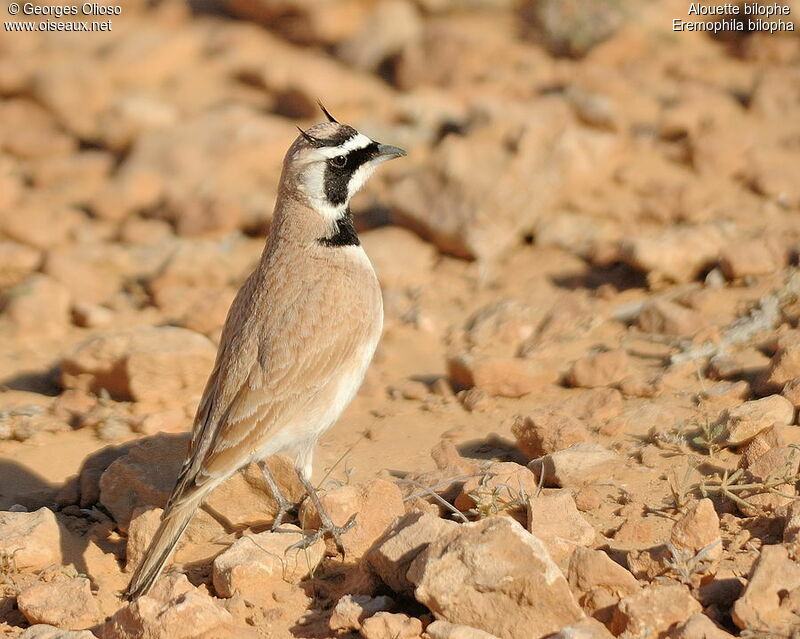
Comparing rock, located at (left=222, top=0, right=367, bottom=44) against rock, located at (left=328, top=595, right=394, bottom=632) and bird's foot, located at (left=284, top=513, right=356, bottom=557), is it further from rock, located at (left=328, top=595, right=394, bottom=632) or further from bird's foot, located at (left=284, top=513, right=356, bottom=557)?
rock, located at (left=328, top=595, right=394, bottom=632)

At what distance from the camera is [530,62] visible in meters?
10.7

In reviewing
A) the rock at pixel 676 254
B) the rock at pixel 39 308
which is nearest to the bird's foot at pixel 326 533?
the rock at pixel 676 254

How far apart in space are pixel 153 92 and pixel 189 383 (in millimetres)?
6085

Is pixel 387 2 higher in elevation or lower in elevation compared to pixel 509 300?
higher

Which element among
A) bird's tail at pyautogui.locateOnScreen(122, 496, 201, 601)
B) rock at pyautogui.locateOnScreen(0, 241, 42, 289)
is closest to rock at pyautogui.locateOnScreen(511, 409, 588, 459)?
bird's tail at pyautogui.locateOnScreen(122, 496, 201, 601)

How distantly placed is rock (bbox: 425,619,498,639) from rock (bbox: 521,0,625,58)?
26.2 ft

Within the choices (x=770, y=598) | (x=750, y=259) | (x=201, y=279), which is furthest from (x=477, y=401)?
(x=201, y=279)

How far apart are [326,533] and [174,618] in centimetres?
93

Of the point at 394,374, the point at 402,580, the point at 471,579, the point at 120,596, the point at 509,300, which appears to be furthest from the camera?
the point at 509,300

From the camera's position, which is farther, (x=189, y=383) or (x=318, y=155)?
(x=189, y=383)

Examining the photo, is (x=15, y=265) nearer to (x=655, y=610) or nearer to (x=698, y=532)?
(x=698, y=532)

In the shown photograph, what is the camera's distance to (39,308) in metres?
7.65

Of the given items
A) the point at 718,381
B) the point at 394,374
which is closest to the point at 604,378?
the point at 718,381

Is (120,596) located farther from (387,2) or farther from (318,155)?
(387,2)
